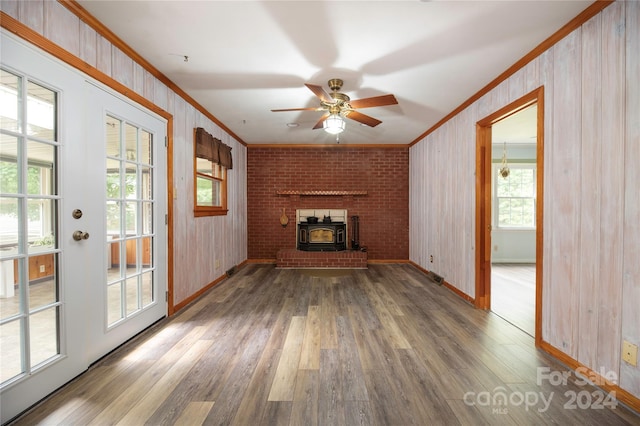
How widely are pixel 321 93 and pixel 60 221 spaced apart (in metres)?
2.15

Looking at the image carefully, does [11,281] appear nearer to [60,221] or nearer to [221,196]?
[60,221]

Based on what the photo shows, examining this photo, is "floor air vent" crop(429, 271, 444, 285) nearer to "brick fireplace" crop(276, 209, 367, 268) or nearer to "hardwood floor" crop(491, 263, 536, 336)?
"hardwood floor" crop(491, 263, 536, 336)

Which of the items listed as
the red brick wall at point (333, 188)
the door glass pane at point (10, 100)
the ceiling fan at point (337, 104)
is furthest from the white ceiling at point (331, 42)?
the red brick wall at point (333, 188)

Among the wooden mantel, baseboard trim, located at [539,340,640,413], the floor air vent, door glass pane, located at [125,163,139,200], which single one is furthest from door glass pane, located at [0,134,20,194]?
the floor air vent

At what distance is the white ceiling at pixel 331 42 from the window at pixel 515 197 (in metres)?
3.23

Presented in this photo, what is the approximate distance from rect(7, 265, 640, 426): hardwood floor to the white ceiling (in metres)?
2.42

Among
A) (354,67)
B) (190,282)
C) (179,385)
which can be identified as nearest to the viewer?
(179,385)

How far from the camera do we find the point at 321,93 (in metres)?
2.54

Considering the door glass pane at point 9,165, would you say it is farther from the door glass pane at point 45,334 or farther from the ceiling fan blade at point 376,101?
the ceiling fan blade at point 376,101

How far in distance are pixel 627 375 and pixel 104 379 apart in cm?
319

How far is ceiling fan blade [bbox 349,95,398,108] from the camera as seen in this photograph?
102 inches

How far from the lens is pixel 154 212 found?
2658mm

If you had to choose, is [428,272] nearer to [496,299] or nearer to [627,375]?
[496,299]

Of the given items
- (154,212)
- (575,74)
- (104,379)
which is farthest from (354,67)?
(104,379)
